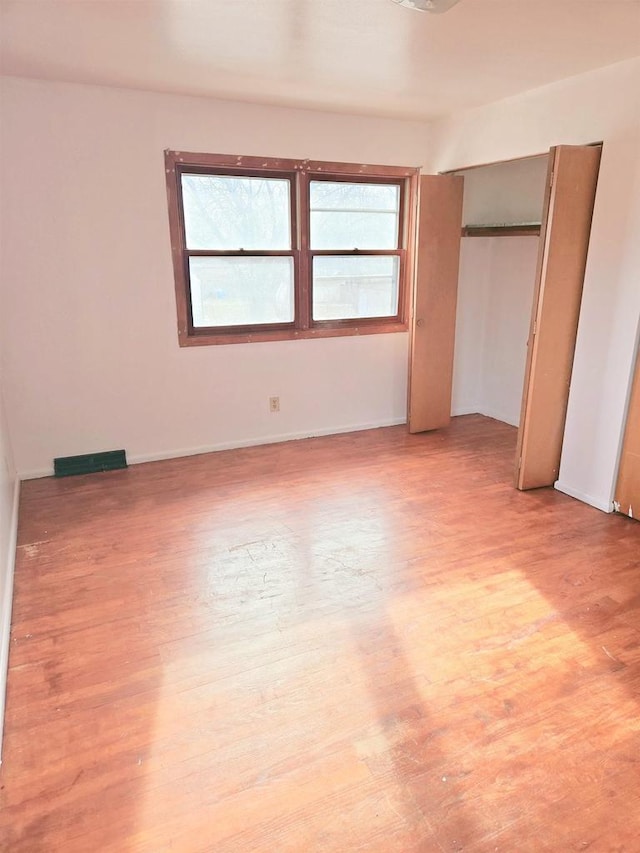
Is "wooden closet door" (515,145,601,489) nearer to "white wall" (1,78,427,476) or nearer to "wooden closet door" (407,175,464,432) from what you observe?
"wooden closet door" (407,175,464,432)

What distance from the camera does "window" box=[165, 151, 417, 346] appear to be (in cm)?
386

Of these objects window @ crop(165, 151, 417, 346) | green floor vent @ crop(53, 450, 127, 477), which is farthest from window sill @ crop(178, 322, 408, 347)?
green floor vent @ crop(53, 450, 127, 477)

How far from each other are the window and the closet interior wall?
71cm

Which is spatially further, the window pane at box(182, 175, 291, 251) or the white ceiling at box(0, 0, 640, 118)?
the window pane at box(182, 175, 291, 251)

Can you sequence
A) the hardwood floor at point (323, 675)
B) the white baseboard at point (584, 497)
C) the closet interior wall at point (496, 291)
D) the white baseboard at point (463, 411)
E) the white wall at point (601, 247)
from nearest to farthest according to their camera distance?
the hardwood floor at point (323, 675), the white wall at point (601, 247), the white baseboard at point (584, 497), the closet interior wall at point (496, 291), the white baseboard at point (463, 411)

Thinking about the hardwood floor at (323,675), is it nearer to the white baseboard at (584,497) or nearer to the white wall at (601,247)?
the white baseboard at (584,497)

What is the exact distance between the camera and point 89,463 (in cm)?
388

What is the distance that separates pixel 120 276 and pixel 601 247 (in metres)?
3.03

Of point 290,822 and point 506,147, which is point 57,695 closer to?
point 290,822

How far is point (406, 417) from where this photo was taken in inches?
194

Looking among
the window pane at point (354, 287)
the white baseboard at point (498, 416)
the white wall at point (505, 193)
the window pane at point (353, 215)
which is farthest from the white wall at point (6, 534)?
the white baseboard at point (498, 416)

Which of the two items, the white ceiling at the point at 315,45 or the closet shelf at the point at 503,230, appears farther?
the closet shelf at the point at 503,230

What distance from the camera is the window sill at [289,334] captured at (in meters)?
4.02

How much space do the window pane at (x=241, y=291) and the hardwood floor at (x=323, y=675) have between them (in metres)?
1.45
